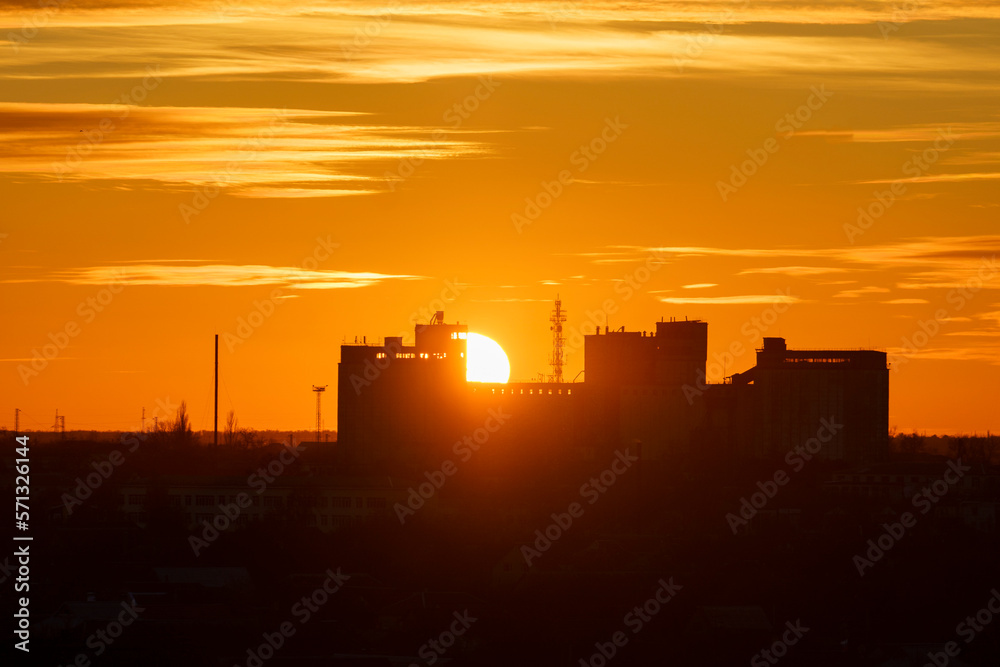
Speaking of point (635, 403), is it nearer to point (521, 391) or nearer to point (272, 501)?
point (521, 391)

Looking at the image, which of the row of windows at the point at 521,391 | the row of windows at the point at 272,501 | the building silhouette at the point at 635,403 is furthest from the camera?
the row of windows at the point at 521,391

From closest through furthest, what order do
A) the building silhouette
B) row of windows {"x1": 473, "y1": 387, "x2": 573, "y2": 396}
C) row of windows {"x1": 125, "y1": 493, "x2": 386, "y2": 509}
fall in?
row of windows {"x1": 125, "y1": 493, "x2": 386, "y2": 509} < the building silhouette < row of windows {"x1": 473, "y1": 387, "x2": 573, "y2": 396}

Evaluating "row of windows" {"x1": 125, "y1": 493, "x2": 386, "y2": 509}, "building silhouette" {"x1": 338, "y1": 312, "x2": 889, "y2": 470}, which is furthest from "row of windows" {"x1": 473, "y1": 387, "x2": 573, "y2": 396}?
"row of windows" {"x1": 125, "y1": 493, "x2": 386, "y2": 509}

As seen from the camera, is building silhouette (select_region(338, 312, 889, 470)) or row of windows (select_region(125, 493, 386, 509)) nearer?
row of windows (select_region(125, 493, 386, 509))

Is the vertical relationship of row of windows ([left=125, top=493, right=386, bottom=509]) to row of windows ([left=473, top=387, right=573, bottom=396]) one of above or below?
below

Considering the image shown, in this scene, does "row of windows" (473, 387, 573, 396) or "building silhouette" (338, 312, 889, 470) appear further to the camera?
"row of windows" (473, 387, 573, 396)

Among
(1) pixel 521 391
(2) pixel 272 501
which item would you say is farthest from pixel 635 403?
(2) pixel 272 501

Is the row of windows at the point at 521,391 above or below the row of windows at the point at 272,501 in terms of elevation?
above

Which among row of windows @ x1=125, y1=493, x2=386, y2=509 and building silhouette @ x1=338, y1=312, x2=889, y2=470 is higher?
building silhouette @ x1=338, y1=312, x2=889, y2=470

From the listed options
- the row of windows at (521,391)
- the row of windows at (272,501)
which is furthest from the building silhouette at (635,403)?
the row of windows at (272,501)

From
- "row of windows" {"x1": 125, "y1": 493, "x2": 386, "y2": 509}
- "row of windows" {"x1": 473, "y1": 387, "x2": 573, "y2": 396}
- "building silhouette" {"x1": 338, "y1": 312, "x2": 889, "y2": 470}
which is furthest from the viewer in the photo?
"row of windows" {"x1": 473, "y1": 387, "x2": 573, "y2": 396}

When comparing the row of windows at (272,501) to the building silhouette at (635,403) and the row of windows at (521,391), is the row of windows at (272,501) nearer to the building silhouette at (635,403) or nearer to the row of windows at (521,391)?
the building silhouette at (635,403)

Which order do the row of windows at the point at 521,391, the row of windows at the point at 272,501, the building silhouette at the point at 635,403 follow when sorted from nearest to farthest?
the row of windows at the point at 272,501 < the building silhouette at the point at 635,403 < the row of windows at the point at 521,391

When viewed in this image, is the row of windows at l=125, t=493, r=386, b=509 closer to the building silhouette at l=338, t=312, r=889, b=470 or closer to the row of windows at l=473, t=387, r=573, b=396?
the building silhouette at l=338, t=312, r=889, b=470
